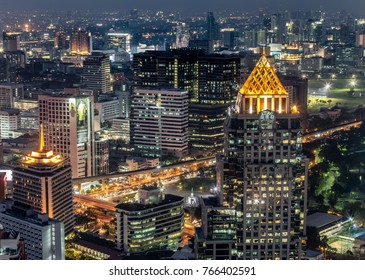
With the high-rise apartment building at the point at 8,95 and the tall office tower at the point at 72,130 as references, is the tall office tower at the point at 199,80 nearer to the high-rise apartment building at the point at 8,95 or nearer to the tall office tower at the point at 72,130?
the tall office tower at the point at 72,130

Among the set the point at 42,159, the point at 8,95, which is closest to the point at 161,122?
the point at 42,159

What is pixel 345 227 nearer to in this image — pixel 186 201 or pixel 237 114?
pixel 186 201

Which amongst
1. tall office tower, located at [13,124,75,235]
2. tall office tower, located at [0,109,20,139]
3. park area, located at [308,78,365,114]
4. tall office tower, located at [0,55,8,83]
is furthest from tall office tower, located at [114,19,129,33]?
tall office tower, located at [0,55,8,83]

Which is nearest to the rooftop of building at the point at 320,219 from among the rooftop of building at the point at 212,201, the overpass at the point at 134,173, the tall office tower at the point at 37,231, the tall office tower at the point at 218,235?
the rooftop of building at the point at 212,201

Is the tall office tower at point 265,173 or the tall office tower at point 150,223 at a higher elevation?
the tall office tower at point 265,173

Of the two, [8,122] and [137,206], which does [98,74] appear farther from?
[137,206]

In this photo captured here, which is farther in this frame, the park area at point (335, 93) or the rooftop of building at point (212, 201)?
the park area at point (335, 93)

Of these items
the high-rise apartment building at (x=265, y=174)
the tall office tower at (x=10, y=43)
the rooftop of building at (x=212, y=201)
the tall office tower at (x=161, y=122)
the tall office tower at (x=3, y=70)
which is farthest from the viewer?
the tall office tower at (x=3, y=70)
